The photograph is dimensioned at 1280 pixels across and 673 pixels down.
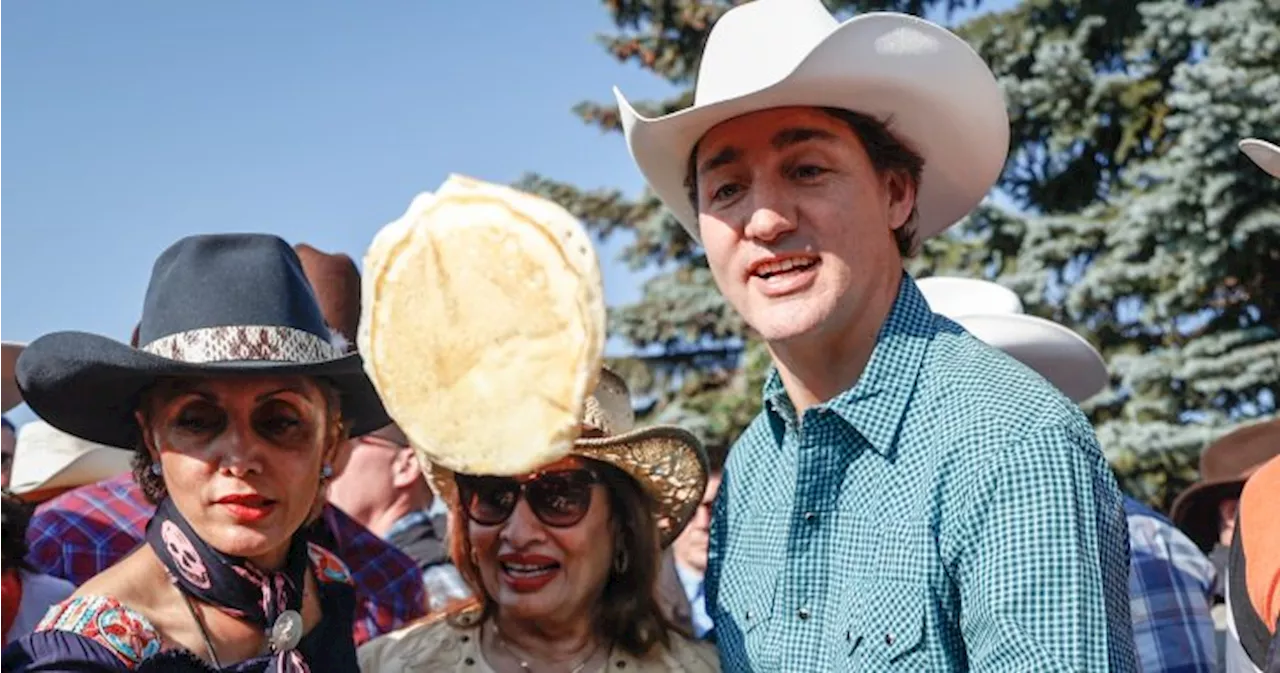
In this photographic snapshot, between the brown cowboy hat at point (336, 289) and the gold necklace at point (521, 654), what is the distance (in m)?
1.70

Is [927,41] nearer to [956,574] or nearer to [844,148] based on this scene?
[844,148]

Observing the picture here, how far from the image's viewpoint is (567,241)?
8.77 feet

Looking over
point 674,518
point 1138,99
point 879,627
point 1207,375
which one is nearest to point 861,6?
point 1138,99

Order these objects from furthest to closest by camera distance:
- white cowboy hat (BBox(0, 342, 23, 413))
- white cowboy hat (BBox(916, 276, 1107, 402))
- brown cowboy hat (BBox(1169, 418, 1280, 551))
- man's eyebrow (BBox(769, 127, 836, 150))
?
brown cowboy hat (BBox(1169, 418, 1280, 551)) → white cowboy hat (BBox(916, 276, 1107, 402)) → white cowboy hat (BBox(0, 342, 23, 413)) → man's eyebrow (BBox(769, 127, 836, 150))

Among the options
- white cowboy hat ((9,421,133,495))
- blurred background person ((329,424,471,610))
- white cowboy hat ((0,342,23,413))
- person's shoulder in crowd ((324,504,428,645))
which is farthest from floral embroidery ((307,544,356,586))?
white cowboy hat ((9,421,133,495))

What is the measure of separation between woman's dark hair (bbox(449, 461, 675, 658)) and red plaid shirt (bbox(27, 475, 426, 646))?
104cm

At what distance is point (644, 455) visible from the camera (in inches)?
150

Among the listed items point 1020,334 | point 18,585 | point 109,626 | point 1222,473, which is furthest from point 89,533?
point 1222,473

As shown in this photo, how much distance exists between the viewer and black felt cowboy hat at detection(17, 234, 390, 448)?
10.3 ft

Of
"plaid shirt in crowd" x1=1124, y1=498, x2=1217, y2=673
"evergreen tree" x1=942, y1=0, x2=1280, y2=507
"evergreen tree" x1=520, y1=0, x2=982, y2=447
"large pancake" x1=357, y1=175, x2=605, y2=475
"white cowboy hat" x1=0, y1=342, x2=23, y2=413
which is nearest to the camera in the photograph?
"large pancake" x1=357, y1=175, x2=605, y2=475

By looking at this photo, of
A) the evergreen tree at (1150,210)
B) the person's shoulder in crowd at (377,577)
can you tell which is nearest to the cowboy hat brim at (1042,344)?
the person's shoulder in crowd at (377,577)

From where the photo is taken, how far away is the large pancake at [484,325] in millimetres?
2676

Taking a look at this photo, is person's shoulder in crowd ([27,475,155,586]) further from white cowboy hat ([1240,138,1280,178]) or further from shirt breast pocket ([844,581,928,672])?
white cowboy hat ([1240,138,1280,178])

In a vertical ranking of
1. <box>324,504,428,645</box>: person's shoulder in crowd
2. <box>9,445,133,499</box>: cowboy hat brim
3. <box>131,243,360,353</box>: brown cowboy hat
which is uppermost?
<box>131,243,360,353</box>: brown cowboy hat
